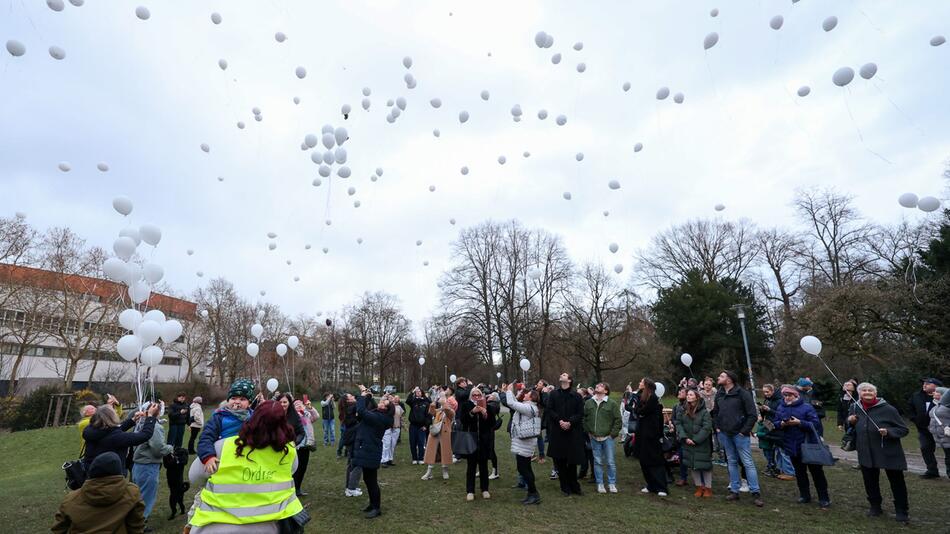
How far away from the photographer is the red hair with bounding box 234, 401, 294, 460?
9.22 feet

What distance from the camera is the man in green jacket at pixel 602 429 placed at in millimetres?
7363

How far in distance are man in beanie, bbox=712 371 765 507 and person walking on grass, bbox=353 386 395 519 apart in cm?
475

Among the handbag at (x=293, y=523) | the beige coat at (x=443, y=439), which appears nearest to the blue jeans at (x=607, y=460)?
the beige coat at (x=443, y=439)

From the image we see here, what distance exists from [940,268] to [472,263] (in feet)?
82.0

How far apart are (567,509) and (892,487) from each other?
3.92m

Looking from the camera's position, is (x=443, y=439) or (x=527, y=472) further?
(x=443, y=439)

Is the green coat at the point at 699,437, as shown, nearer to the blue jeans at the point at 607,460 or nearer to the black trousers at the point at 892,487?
the blue jeans at the point at 607,460

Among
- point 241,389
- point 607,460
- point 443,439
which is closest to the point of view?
point 241,389

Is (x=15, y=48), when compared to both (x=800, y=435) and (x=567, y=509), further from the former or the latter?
(x=800, y=435)

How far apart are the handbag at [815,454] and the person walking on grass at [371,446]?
559 cm

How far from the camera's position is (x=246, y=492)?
107 inches

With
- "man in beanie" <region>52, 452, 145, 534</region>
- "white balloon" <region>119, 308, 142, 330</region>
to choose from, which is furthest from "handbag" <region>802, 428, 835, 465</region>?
"white balloon" <region>119, 308, 142, 330</region>

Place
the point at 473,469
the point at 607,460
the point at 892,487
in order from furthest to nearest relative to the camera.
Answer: the point at 607,460, the point at 473,469, the point at 892,487

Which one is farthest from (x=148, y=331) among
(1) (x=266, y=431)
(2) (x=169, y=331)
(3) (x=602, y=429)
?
(3) (x=602, y=429)
